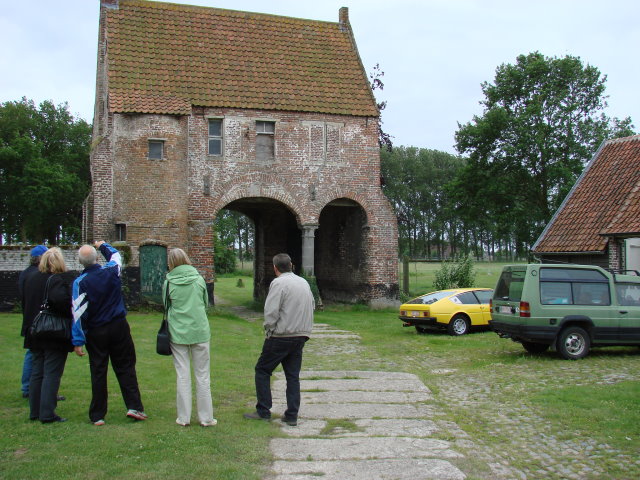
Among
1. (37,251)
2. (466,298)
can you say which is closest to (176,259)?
(37,251)

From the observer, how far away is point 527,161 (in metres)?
34.1

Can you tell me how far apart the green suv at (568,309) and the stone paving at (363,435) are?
3.44 m

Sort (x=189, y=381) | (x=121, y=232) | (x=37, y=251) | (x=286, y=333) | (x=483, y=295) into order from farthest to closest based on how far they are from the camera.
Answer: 1. (x=121, y=232)
2. (x=483, y=295)
3. (x=37, y=251)
4. (x=286, y=333)
5. (x=189, y=381)

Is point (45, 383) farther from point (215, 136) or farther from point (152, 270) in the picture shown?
point (215, 136)

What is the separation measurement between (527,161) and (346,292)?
42.1 feet

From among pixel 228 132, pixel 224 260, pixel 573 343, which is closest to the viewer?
pixel 573 343

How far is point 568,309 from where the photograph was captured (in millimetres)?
13430

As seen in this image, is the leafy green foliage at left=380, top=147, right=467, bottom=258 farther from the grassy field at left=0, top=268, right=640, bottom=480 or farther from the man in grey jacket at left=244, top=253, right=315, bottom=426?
the man in grey jacket at left=244, top=253, right=315, bottom=426

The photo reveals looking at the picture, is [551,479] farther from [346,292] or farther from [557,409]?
[346,292]

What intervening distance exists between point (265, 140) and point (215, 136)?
6.25 feet

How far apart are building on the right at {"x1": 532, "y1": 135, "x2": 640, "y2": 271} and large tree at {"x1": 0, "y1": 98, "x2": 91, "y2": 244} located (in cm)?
3272

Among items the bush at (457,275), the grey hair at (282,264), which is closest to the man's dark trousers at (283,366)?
the grey hair at (282,264)

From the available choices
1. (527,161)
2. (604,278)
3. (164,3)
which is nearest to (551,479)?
(604,278)

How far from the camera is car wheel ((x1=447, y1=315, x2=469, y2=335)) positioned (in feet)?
61.2
